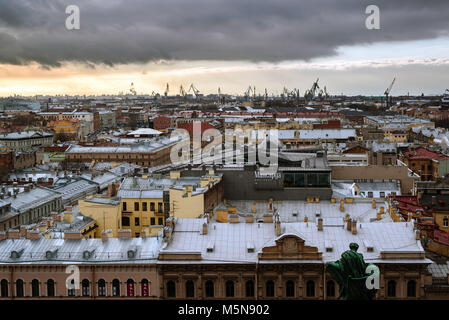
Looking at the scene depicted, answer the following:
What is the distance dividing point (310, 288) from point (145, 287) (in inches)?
253

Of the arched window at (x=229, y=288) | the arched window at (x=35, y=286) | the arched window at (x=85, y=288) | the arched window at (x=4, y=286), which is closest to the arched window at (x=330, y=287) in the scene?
the arched window at (x=229, y=288)

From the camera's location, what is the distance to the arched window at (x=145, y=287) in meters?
24.6

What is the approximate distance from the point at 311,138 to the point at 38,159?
38769 mm

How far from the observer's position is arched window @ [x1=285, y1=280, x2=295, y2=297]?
81.1ft

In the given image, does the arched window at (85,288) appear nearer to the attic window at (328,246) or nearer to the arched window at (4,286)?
the arched window at (4,286)

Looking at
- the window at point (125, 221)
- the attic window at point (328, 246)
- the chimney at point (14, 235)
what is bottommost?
the window at point (125, 221)

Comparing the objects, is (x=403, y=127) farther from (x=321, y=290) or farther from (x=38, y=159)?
(x=321, y=290)

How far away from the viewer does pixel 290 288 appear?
974 inches

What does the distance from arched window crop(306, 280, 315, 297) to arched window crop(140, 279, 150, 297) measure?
20.3 ft

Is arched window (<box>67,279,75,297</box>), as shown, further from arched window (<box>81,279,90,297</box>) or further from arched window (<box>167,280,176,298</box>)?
arched window (<box>167,280,176,298</box>)

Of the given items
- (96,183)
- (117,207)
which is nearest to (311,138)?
(96,183)

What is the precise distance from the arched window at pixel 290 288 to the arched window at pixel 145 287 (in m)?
5.38

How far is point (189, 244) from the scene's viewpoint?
1017 inches

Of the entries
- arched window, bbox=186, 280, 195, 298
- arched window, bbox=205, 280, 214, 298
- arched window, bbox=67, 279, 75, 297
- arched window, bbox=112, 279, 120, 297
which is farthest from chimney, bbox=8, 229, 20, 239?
arched window, bbox=205, 280, 214, 298
